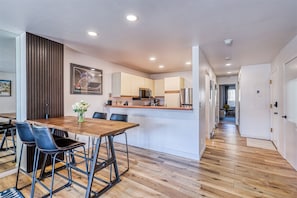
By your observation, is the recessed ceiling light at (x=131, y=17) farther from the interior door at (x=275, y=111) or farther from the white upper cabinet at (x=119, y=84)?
the interior door at (x=275, y=111)

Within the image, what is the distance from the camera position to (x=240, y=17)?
78.6 inches

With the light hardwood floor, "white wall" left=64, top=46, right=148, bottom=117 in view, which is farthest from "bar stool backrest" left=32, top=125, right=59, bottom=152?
"white wall" left=64, top=46, right=148, bottom=117

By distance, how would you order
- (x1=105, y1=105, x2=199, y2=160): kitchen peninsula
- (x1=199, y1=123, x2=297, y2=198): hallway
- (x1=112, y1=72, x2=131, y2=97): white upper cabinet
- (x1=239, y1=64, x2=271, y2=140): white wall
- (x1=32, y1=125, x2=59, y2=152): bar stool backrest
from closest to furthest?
1. (x1=32, y1=125, x2=59, y2=152): bar stool backrest
2. (x1=199, y1=123, x2=297, y2=198): hallway
3. (x1=105, y1=105, x2=199, y2=160): kitchen peninsula
4. (x1=112, y1=72, x2=131, y2=97): white upper cabinet
5. (x1=239, y1=64, x2=271, y2=140): white wall

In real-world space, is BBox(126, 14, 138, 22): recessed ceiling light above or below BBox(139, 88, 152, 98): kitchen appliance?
above

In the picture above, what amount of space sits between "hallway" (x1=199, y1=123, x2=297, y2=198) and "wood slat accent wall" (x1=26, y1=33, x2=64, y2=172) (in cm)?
301

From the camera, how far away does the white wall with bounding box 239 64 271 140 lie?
4676mm

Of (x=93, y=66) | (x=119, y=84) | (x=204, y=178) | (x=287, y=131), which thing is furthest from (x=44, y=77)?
(x=287, y=131)

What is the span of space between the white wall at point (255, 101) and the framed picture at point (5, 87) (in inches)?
248

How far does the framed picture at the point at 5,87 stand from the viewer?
2779 millimetres

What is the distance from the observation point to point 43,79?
276 centimetres

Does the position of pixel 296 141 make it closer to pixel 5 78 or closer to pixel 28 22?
pixel 28 22

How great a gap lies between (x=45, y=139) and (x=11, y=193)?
1.07m

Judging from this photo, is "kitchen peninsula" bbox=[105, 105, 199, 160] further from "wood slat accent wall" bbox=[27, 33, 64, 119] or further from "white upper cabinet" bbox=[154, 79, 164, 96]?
"white upper cabinet" bbox=[154, 79, 164, 96]

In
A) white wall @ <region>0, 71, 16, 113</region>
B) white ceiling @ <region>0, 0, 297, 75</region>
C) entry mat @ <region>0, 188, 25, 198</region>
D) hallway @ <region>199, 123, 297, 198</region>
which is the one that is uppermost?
white ceiling @ <region>0, 0, 297, 75</region>
